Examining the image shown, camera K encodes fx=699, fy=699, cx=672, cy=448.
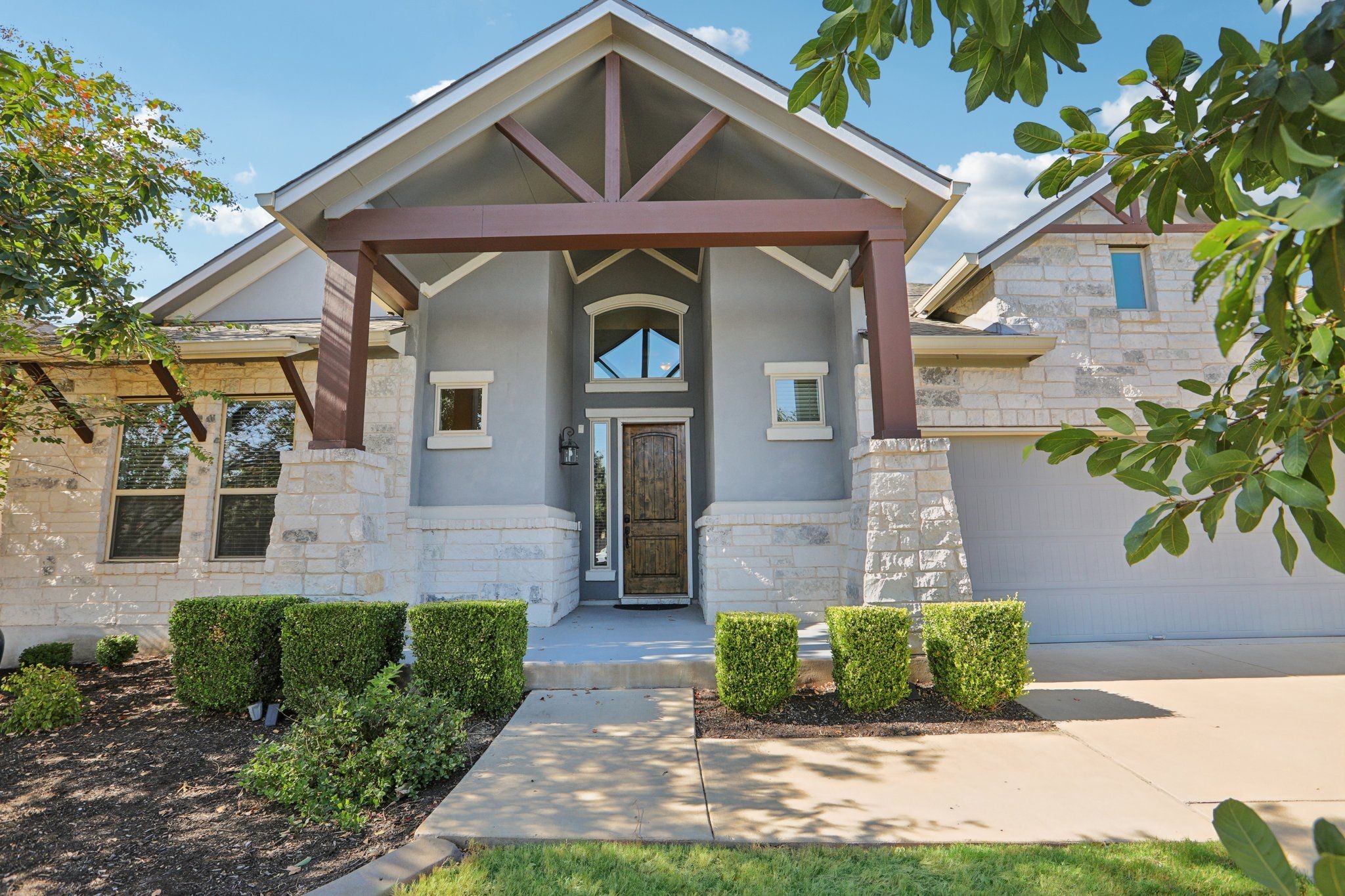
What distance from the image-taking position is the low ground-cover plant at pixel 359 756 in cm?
334

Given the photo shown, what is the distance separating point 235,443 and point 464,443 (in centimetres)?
261

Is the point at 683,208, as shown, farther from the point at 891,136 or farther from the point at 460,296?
the point at 460,296

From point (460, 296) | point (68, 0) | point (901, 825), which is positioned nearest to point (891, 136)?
point (460, 296)

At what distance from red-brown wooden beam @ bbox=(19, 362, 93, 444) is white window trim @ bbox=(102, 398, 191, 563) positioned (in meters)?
0.44

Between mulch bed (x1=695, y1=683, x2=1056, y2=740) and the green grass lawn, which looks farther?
mulch bed (x1=695, y1=683, x2=1056, y2=740)

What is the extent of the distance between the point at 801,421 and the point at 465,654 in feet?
14.3

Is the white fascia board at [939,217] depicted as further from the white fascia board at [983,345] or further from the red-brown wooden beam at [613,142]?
the red-brown wooden beam at [613,142]

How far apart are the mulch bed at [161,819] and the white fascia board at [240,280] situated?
16.8ft

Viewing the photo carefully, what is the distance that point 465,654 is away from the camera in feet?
15.4

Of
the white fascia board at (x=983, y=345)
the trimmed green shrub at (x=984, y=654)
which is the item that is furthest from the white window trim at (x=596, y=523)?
the trimmed green shrub at (x=984, y=654)

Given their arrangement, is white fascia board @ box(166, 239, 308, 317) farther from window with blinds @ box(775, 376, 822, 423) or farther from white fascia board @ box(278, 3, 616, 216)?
window with blinds @ box(775, 376, 822, 423)

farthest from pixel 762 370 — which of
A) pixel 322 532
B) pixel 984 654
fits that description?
pixel 322 532

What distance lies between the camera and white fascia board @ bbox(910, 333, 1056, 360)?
22.8 ft

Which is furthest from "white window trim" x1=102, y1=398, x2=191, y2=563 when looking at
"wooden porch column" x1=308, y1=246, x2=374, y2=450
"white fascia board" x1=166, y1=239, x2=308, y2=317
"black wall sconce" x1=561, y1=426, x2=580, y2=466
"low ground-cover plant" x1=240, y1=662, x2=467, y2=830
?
"low ground-cover plant" x1=240, y1=662, x2=467, y2=830
